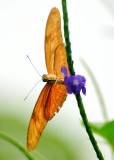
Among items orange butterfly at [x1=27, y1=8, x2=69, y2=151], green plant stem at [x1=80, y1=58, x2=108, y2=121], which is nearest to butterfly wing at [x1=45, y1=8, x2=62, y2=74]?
orange butterfly at [x1=27, y1=8, x2=69, y2=151]

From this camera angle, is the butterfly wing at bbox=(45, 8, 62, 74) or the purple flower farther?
the butterfly wing at bbox=(45, 8, 62, 74)

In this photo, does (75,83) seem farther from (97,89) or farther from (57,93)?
(97,89)

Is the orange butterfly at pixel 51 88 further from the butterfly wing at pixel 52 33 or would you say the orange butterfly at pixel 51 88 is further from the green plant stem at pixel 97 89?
the green plant stem at pixel 97 89

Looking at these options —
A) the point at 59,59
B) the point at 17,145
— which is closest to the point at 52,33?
the point at 59,59

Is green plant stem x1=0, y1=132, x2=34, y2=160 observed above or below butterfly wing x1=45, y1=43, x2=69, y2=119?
below

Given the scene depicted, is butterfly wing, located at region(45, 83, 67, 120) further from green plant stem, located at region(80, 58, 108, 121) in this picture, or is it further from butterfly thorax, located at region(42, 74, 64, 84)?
green plant stem, located at region(80, 58, 108, 121)

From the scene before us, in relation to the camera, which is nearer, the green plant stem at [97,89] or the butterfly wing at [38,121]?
the butterfly wing at [38,121]

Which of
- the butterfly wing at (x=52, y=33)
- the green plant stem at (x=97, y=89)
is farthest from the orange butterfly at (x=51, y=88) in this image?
the green plant stem at (x=97, y=89)
